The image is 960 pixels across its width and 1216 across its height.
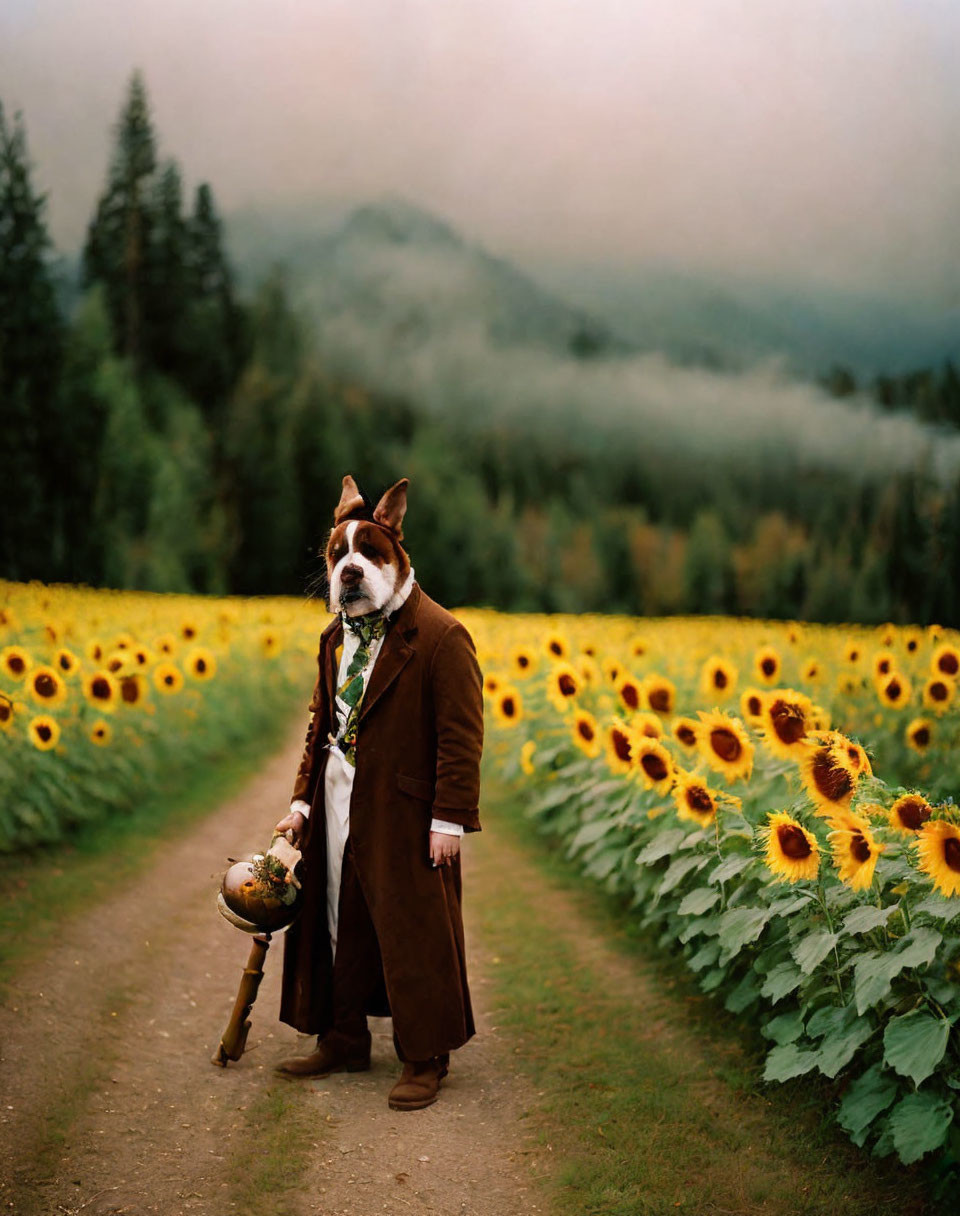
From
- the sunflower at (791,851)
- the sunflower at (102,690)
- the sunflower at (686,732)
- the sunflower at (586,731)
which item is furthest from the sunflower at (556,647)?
the sunflower at (791,851)

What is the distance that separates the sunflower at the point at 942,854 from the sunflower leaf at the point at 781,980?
712 mm

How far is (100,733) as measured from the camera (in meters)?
6.59

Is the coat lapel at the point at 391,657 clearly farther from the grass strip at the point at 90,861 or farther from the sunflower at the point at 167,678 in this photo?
the sunflower at the point at 167,678

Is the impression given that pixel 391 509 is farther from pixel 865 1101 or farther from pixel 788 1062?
pixel 865 1101

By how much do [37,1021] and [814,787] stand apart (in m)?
2.80

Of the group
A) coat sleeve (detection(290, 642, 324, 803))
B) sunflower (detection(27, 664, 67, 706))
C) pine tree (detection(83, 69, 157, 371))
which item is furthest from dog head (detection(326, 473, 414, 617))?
pine tree (detection(83, 69, 157, 371))

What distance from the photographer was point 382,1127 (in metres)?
3.34

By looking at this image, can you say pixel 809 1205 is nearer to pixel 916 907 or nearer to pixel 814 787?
pixel 916 907

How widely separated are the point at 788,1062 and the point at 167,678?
541cm

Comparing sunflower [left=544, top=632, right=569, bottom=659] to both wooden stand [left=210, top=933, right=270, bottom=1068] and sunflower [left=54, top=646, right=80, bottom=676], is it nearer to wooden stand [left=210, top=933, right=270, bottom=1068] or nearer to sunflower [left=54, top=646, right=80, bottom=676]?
sunflower [left=54, top=646, right=80, bottom=676]

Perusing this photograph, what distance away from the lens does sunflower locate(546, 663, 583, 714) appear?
5695mm

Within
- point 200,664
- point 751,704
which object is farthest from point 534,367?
point 751,704

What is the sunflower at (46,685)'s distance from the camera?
5.82 meters

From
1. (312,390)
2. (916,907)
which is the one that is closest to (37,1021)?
(916,907)
